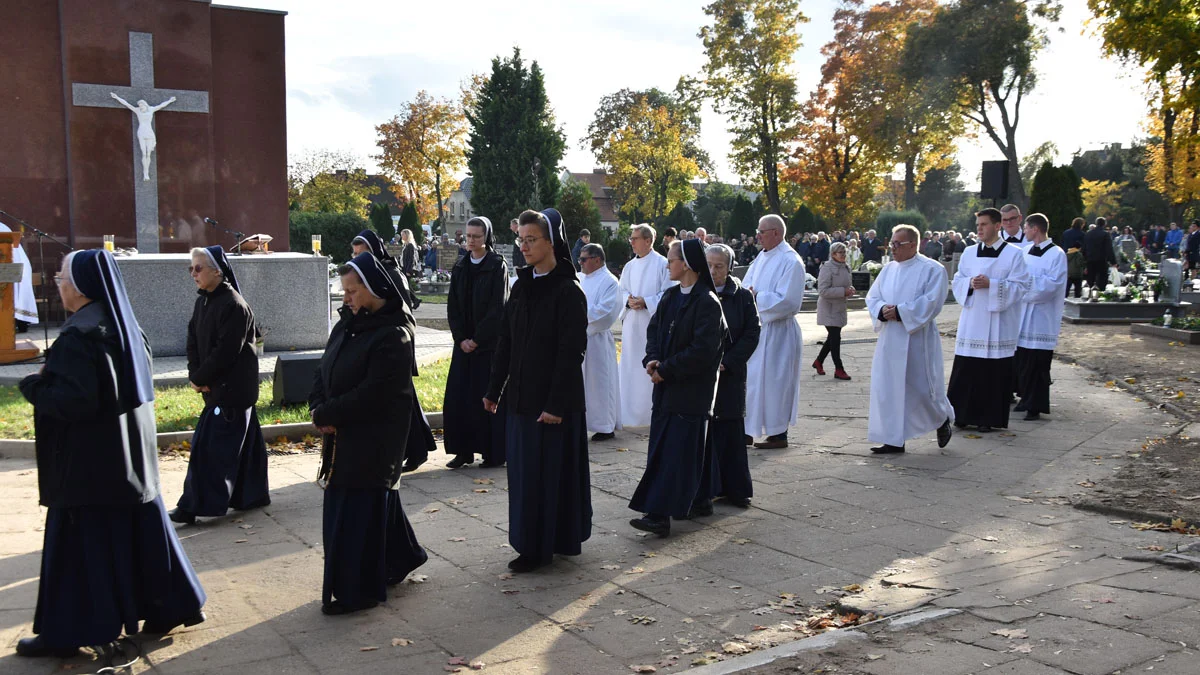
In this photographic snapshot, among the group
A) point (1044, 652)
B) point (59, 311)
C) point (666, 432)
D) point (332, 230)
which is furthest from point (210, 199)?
point (332, 230)

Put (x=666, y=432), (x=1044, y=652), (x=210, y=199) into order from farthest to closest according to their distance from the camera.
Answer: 1. (x=210, y=199)
2. (x=666, y=432)
3. (x=1044, y=652)

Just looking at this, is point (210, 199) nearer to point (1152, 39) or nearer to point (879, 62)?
point (1152, 39)

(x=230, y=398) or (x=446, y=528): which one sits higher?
(x=230, y=398)

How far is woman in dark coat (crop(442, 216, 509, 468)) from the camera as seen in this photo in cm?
845

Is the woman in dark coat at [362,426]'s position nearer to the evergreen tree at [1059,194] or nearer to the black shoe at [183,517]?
the black shoe at [183,517]

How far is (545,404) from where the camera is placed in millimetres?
5715

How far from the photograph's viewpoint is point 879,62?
44531mm

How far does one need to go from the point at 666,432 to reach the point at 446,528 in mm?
1564

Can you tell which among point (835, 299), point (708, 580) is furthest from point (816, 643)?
point (835, 299)

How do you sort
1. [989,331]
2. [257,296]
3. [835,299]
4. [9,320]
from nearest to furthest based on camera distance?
[989,331] → [9,320] → [835,299] → [257,296]

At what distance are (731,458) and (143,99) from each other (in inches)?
597

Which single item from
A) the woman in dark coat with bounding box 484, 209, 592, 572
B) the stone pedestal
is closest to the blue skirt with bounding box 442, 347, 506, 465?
the woman in dark coat with bounding box 484, 209, 592, 572

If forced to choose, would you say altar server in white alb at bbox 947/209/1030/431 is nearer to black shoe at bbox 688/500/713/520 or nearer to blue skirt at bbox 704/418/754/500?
blue skirt at bbox 704/418/754/500

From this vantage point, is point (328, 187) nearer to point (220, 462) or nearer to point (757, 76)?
point (757, 76)
